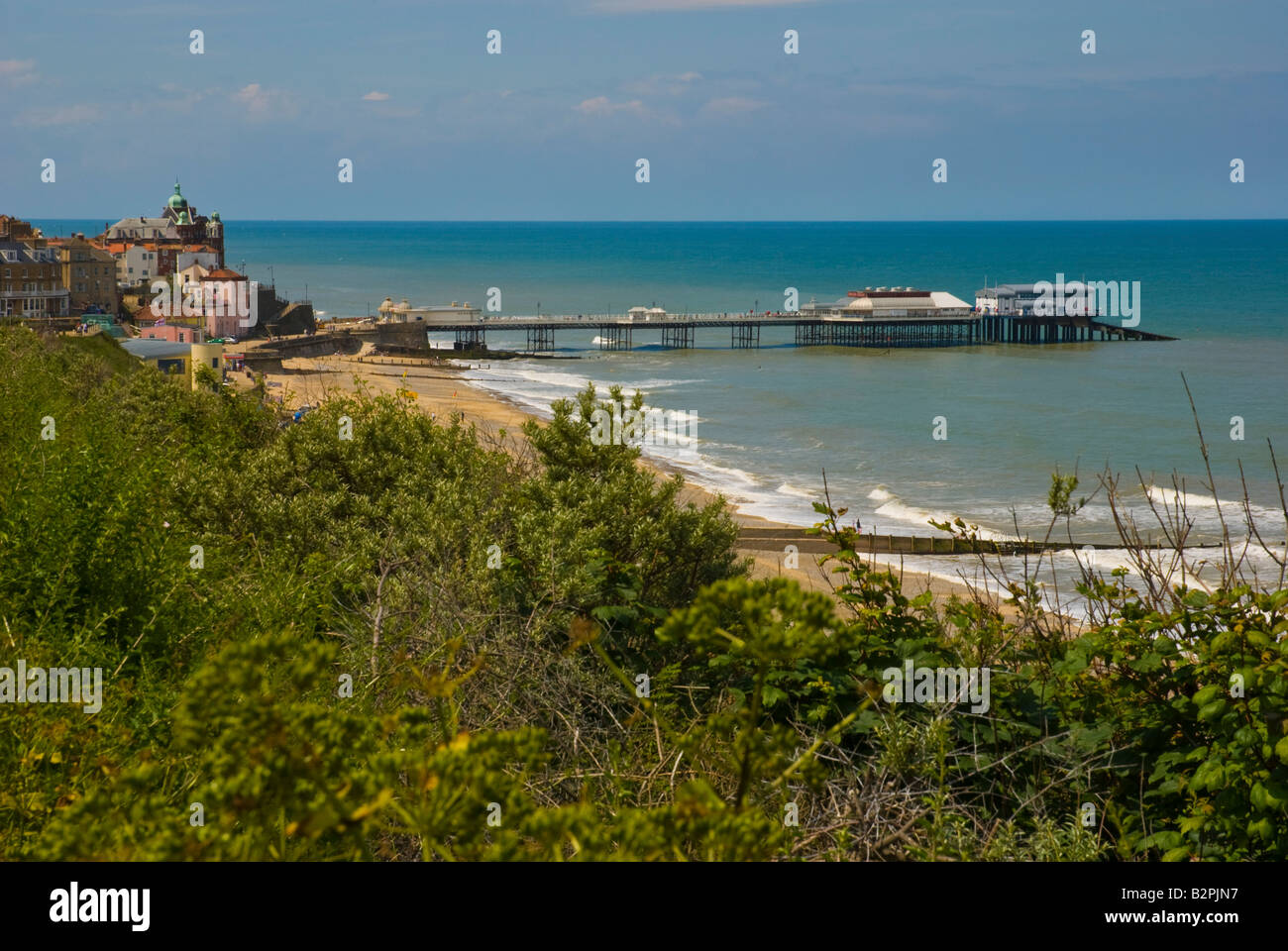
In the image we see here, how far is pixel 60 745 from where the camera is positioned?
14.1 feet

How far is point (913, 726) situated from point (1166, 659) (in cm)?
116

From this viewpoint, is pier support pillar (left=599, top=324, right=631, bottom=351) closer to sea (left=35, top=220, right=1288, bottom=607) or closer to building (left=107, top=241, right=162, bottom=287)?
sea (left=35, top=220, right=1288, bottom=607)

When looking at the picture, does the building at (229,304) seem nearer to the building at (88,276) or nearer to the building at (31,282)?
the building at (88,276)

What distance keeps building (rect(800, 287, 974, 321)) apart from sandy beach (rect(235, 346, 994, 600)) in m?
29.3

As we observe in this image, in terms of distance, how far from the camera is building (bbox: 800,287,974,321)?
9281 cm

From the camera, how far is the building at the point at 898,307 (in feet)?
305

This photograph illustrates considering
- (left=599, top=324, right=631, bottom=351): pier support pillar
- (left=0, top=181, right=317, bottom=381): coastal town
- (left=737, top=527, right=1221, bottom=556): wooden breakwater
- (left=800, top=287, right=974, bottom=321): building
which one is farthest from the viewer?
(left=800, top=287, right=974, bottom=321): building

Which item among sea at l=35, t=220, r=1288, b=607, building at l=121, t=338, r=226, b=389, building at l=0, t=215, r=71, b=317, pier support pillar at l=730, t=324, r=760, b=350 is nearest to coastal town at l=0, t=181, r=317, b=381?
building at l=0, t=215, r=71, b=317

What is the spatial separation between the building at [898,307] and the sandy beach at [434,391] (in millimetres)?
29345

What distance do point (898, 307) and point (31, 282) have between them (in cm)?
6122

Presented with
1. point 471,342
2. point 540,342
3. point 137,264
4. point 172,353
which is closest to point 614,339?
point 540,342
